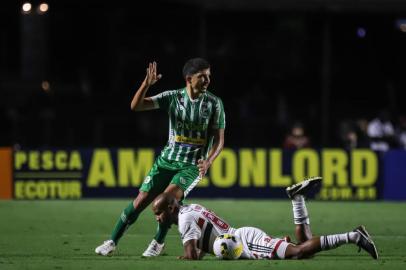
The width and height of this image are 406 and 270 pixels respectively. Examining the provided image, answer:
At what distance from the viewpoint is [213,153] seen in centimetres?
1121

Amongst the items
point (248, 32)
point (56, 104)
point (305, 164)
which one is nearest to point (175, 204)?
point (305, 164)

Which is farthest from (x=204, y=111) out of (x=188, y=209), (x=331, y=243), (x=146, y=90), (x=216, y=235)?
(x=331, y=243)

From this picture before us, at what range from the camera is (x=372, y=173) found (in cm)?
2077

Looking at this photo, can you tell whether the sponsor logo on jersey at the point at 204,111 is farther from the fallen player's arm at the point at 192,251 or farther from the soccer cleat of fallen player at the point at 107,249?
the soccer cleat of fallen player at the point at 107,249

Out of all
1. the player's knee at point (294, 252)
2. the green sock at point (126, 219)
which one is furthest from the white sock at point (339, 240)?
the green sock at point (126, 219)

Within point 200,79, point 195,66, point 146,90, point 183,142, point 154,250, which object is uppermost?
point 195,66

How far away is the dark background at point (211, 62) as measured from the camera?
2488 centimetres

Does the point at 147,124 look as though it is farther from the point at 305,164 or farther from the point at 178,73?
the point at 305,164

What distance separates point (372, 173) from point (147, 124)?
7272mm

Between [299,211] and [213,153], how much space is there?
1184mm

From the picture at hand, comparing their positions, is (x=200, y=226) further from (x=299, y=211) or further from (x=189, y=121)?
(x=189, y=121)

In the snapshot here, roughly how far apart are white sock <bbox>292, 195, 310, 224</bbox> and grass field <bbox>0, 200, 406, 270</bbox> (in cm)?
45

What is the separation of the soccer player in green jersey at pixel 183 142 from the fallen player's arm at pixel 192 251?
0.63 meters

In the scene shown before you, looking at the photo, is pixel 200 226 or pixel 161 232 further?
pixel 161 232
